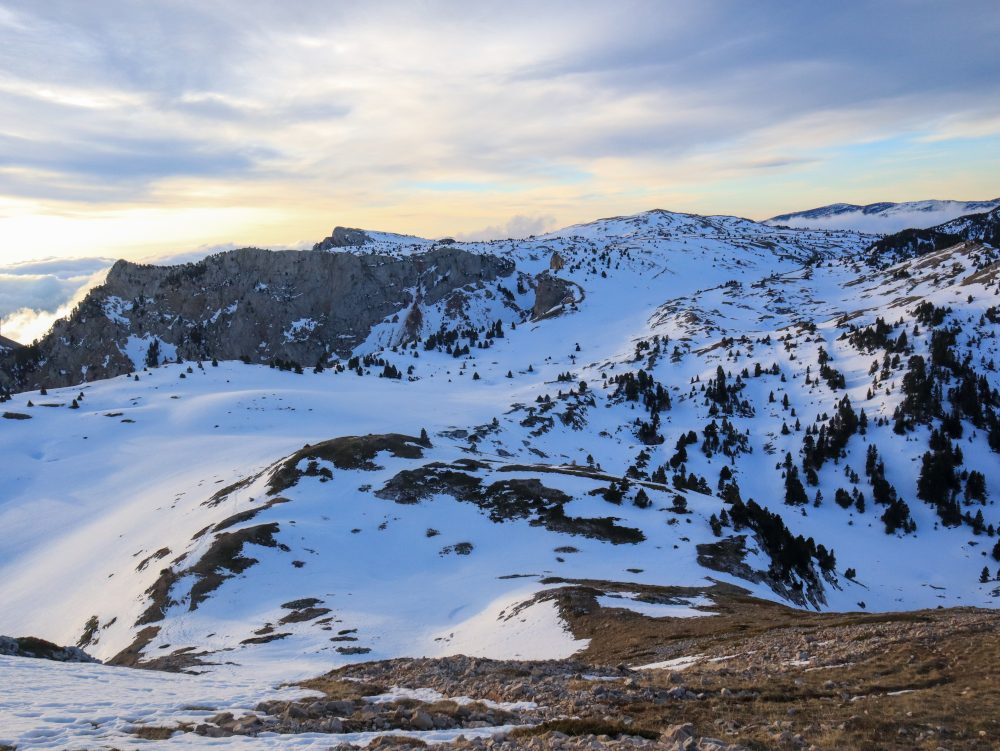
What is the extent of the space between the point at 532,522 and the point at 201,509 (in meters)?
37.0

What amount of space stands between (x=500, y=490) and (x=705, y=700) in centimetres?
4896

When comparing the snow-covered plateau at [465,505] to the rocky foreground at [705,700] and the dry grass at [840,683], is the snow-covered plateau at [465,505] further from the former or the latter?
the dry grass at [840,683]

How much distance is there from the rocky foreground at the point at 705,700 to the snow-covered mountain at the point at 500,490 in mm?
10845

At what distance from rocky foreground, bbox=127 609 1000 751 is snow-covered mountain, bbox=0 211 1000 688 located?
35.6 feet

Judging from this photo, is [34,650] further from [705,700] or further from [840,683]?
[840,683]

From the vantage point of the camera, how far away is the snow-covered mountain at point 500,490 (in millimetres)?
46781

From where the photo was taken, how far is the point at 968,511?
94.1 meters

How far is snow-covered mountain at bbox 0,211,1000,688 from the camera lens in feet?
153

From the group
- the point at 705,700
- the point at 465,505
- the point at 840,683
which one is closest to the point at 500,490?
the point at 465,505

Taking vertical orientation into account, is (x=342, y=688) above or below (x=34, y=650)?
above

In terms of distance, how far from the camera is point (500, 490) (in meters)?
65.8

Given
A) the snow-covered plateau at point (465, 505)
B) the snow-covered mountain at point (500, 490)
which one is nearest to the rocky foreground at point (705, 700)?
the snow-covered plateau at point (465, 505)

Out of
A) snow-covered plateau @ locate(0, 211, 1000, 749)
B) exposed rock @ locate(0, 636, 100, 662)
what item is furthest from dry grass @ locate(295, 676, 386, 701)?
exposed rock @ locate(0, 636, 100, 662)

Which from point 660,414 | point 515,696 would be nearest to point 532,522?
point 515,696
